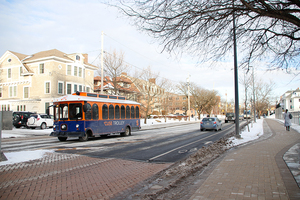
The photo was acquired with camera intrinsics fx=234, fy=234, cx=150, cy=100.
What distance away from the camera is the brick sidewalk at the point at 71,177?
16.6 ft

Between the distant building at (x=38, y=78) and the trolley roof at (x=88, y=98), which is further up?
the distant building at (x=38, y=78)

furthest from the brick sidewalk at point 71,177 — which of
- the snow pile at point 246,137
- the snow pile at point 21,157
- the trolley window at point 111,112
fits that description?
the trolley window at point 111,112

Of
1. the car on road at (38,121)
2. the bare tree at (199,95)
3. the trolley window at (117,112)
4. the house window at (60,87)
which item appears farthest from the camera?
the bare tree at (199,95)

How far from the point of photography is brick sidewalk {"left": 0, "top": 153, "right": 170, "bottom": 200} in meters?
5.06

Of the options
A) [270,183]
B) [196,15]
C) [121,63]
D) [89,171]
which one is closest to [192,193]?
[270,183]

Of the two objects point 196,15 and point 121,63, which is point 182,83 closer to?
point 121,63

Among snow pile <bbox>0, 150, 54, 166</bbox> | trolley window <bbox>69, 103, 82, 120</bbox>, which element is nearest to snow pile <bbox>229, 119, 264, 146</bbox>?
trolley window <bbox>69, 103, 82, 120</bbox>

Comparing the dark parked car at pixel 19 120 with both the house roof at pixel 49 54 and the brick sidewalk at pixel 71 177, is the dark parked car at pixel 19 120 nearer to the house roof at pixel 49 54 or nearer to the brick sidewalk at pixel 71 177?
the house roof at pixel 49 54

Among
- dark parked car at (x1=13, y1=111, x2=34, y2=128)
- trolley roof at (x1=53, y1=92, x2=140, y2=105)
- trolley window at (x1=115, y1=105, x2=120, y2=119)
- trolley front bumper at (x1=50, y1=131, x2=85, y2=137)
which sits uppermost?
→ trolley roof at (x1=53, y1=92, x2=140, y2=105)

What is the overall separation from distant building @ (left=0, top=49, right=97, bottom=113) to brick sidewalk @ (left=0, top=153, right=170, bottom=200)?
3014cm

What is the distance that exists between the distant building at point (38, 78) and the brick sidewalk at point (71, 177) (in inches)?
1187

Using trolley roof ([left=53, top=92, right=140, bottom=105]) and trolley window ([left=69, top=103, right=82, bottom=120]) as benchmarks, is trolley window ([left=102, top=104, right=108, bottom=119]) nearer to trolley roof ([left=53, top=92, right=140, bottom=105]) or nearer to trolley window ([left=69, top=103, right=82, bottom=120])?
trolley roof ([left=53, top=92, right=140, bottom=105])

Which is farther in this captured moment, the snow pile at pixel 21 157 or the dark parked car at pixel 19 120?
the dark parked car at pixel 19 120

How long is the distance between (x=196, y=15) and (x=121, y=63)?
23879 mm
